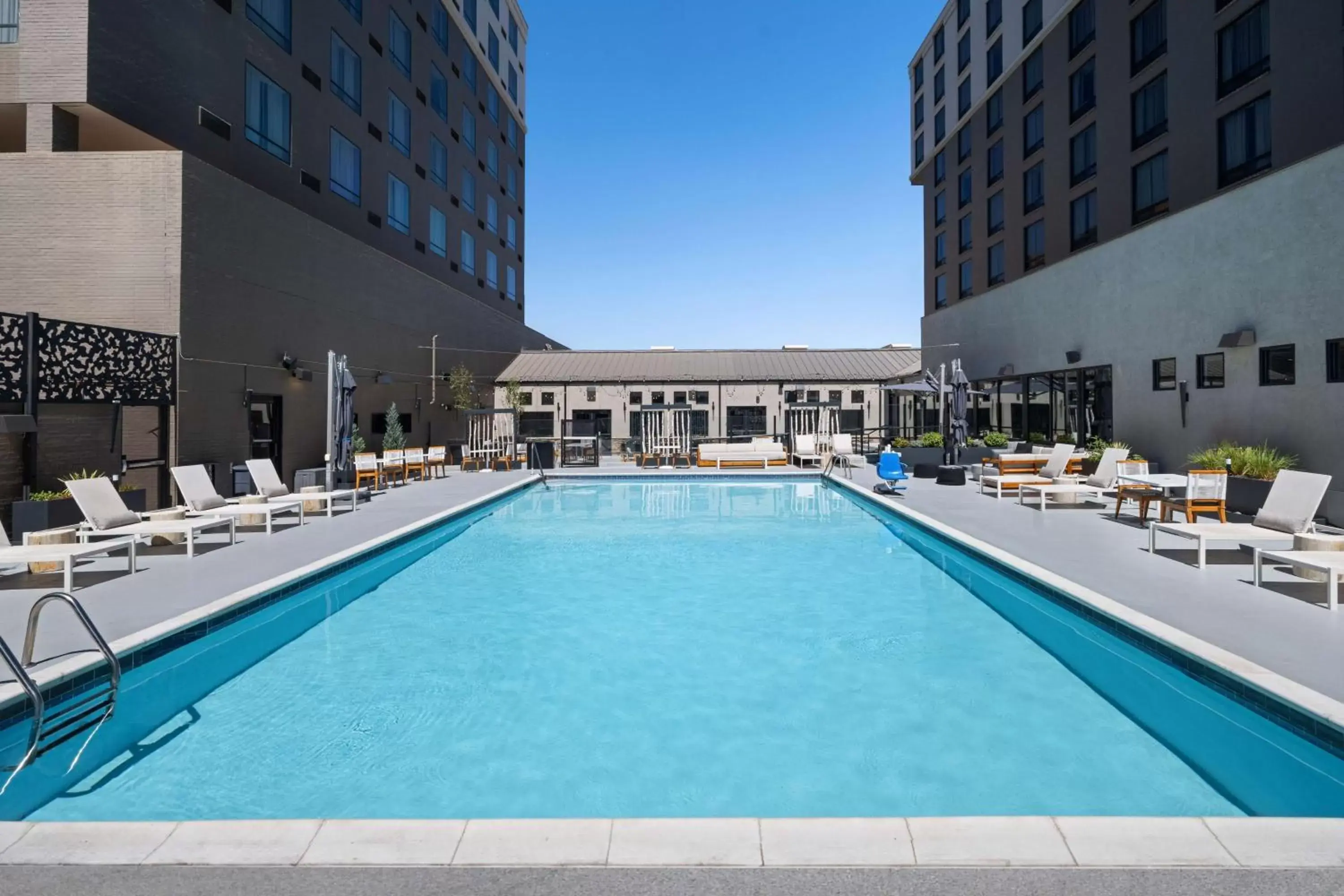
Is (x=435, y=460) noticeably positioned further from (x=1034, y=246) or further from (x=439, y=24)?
(x=1034, y=246)

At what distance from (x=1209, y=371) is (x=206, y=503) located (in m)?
17.6

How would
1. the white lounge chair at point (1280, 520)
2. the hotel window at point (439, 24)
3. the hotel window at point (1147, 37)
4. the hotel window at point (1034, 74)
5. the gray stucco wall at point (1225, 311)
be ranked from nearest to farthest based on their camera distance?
the white lounge chair at point (1280, 520), the gray stucco wall at point (1225, 311), the hotel window at point (1147, 37), the hotel window at point (1034, 74), the hotel window at point (439, 24)

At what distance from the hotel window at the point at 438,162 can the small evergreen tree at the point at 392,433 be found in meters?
9.50

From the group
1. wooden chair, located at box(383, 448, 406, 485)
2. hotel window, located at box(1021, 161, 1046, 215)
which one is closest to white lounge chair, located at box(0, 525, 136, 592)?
wooden chair, located at box(383, 448, 406, 485)

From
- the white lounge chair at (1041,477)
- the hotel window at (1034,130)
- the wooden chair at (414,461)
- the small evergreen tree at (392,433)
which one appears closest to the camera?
the white lounge chair at (1041,477)

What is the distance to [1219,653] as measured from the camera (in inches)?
184

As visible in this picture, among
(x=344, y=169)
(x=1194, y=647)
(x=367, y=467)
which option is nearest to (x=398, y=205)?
(x=344, y=169)

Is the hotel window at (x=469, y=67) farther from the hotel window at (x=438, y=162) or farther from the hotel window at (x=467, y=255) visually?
the hotel window at (x=467, y=255)

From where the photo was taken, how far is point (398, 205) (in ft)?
74.0

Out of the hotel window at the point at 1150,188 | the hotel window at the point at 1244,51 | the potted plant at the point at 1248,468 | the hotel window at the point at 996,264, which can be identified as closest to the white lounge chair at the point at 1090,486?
the potted plant at the point at 1248,468

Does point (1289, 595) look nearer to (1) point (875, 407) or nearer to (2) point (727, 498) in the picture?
(2) point (727, 498)

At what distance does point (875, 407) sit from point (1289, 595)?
27.5m

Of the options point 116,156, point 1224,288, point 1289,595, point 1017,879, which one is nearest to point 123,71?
point 116,156

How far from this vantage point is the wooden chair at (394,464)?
17031 mm
